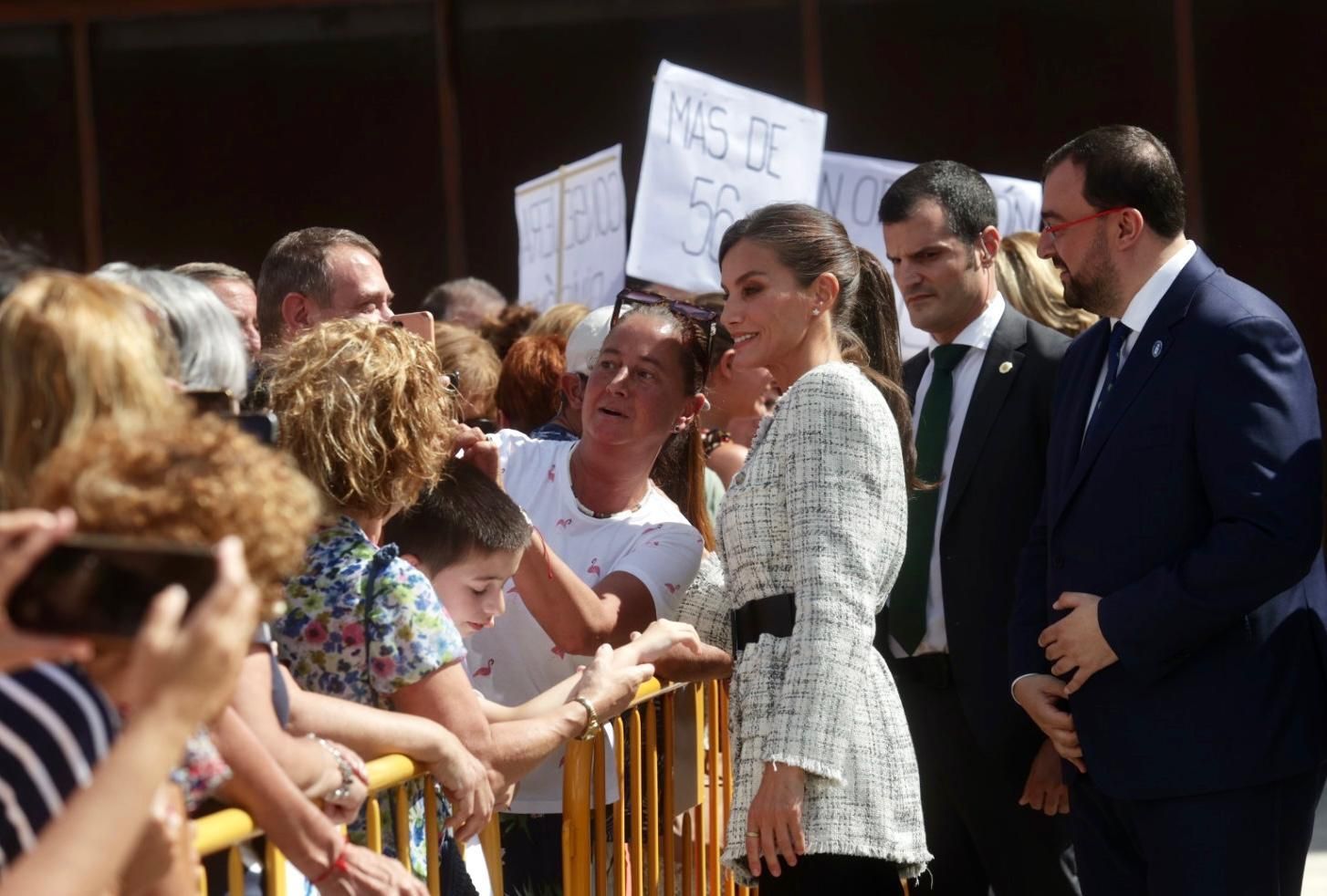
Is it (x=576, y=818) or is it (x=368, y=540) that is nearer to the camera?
(x=368, y=540)

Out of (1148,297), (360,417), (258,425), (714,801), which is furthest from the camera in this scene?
(714,801)

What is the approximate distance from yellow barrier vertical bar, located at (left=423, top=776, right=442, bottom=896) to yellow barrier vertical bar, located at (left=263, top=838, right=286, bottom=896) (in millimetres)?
386

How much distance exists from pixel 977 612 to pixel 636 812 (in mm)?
952

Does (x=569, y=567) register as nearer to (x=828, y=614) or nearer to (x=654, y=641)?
(x=654, y=641)

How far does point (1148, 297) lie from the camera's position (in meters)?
3.51

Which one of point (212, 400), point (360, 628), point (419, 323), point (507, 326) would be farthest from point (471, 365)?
point (212, 400)

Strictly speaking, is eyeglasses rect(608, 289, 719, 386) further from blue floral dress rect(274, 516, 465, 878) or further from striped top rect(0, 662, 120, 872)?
striped top rect(0, 662, 120, 872)

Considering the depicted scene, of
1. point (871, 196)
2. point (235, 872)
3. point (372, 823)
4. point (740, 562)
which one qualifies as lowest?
point (235, 872)

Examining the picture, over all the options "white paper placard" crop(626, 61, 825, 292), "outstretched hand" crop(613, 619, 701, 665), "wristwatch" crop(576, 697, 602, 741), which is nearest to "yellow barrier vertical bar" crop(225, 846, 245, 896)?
"wristwatch" crop(576, 697, 602, 741)

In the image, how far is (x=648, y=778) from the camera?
370 centimetres

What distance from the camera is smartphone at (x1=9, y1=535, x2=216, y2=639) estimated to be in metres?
1.48

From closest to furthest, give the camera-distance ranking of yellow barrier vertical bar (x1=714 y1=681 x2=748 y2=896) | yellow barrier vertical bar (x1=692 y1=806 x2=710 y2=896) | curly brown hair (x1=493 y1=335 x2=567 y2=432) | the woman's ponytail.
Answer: the woman's ponytail < yellow barrier vertical bar (x1=692 y1=806 x2=710 y2=896) < yellow barrier vertical bar (x1=714 y1=681 x2=748 y2=896) < curly brown hair (x1=493 y1=335 x2=567 y2=432)

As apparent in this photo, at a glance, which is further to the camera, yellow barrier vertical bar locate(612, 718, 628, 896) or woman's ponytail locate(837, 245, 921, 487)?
woman's ponytail locate(837, 245, 921, 487)

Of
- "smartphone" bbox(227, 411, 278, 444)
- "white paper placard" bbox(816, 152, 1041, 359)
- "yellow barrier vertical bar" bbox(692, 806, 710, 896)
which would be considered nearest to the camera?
"smartphone" bbox(227, 411, 278, 444)
